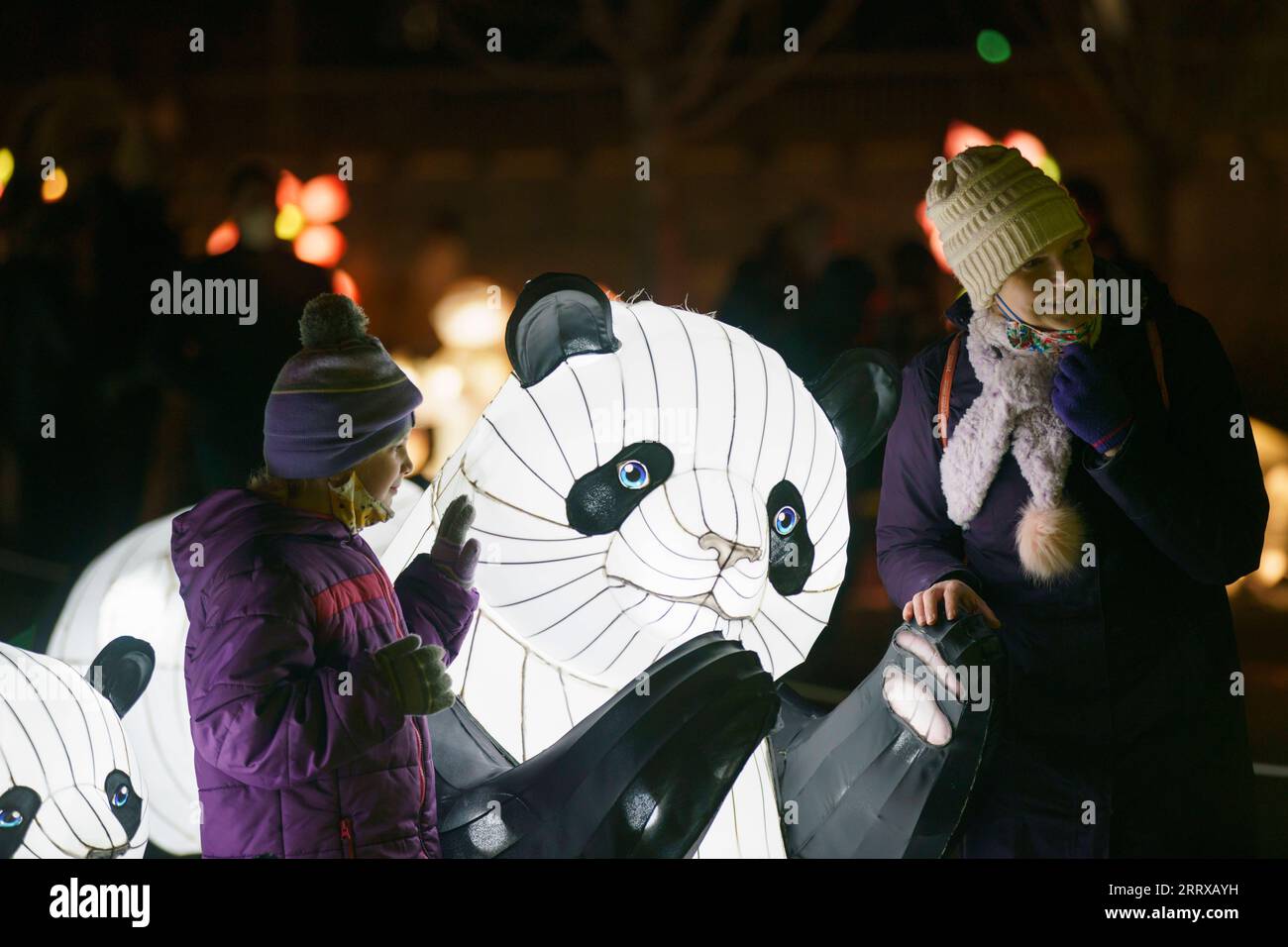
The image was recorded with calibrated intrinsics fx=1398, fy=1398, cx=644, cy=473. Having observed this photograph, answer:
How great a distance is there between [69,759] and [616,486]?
43.7 inches

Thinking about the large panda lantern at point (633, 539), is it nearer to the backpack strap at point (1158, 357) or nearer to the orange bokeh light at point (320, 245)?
the backpack strap at point (1158, 357)

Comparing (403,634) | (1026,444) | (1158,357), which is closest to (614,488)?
(403,634)

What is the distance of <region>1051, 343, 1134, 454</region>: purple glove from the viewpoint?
7.22 feet

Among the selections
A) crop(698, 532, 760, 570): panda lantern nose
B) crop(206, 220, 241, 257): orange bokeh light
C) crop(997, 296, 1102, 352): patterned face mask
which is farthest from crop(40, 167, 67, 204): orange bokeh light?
crop(997, 296, 1102, 352): patterned face mask

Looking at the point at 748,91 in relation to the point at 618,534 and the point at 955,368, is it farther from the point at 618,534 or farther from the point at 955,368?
the point at 618,534

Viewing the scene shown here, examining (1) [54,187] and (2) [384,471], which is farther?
(1) [54,187]

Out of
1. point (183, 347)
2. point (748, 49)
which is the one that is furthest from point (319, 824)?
point (748, 49)

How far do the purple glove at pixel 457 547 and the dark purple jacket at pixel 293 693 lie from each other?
145 mm

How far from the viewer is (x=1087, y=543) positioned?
91.9 inches

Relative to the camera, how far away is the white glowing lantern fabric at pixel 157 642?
105 inches

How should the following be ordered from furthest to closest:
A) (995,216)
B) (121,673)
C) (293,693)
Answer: (121,673) < (995,216) < (293,693)

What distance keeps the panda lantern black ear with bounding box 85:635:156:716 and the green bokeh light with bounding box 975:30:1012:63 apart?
2284mm

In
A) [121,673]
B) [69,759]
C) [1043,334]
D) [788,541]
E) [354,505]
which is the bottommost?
[69,759]

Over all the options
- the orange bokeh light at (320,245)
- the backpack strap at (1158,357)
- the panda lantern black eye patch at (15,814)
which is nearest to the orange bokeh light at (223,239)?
the orange bokeh light at (320,245)
